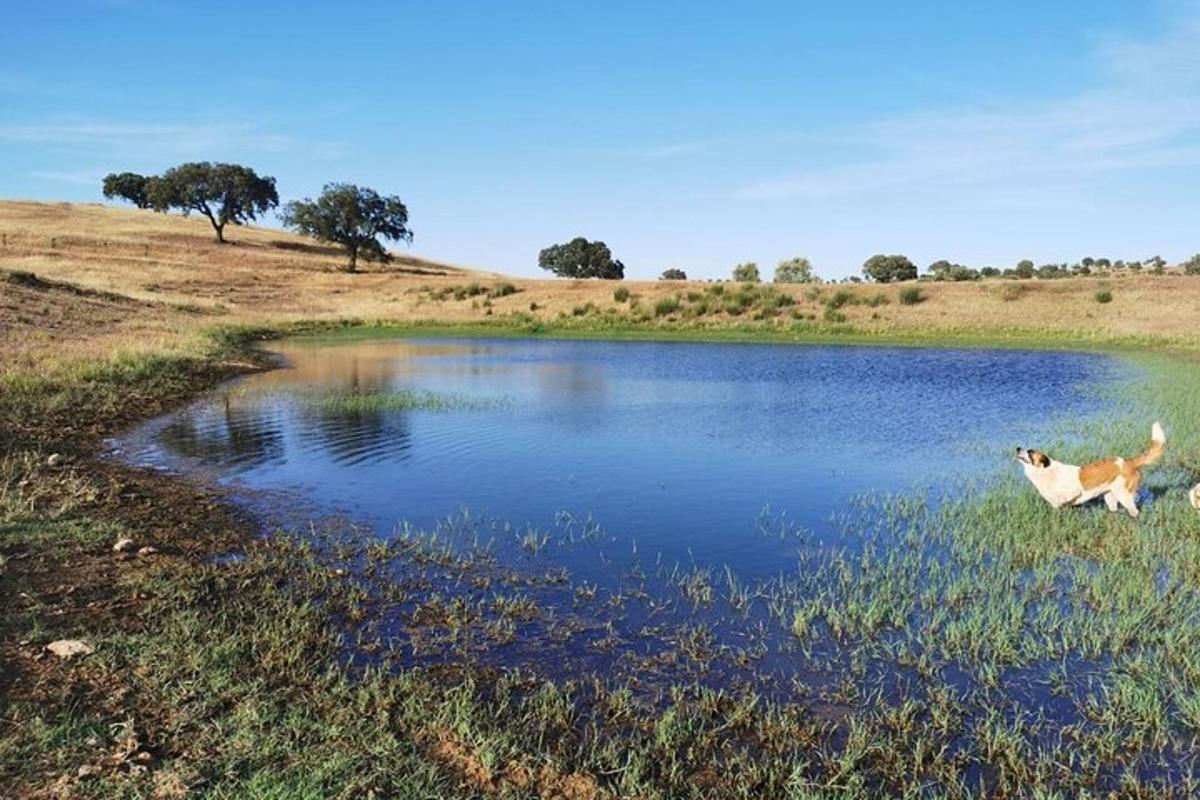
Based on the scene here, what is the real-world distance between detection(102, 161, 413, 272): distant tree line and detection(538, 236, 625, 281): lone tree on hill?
→ 3311cm

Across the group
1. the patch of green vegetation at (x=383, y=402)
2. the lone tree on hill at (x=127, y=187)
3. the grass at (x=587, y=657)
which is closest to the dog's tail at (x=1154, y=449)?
the grass at (x=587, y=657)

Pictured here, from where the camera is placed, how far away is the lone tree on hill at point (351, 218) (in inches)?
3059

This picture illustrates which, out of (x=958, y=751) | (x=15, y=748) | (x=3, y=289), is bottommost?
(x=958, y=751)

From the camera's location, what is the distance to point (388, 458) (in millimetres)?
15906

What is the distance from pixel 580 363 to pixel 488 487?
2091cm

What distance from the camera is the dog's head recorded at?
37.3ft

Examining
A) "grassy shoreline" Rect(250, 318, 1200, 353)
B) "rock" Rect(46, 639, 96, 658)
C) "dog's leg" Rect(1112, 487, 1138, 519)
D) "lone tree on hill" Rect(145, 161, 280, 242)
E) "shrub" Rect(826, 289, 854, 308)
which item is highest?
"lone tree on hill" Rect(145, 161, 280, 242)

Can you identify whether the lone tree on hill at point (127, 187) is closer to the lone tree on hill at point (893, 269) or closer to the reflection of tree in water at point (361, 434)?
the lone tree on hill at point (893, 269)

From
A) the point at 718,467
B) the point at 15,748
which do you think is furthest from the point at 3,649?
the point at 718,467

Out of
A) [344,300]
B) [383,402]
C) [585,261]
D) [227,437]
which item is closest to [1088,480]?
[227,437]

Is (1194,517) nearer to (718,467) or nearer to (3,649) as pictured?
(718,467)

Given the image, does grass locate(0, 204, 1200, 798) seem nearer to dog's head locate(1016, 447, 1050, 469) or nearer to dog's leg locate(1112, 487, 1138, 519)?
dog's leg locate(1112, 487, 1138, 519)

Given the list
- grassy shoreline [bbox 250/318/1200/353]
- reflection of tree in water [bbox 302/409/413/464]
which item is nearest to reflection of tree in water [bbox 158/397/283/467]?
reflection of tree in water [bbox 302/409/413/464]

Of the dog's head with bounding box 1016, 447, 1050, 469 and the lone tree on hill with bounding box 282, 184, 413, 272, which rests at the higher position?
the lone tree on hill with bounding box 282, 184, 413, 272
